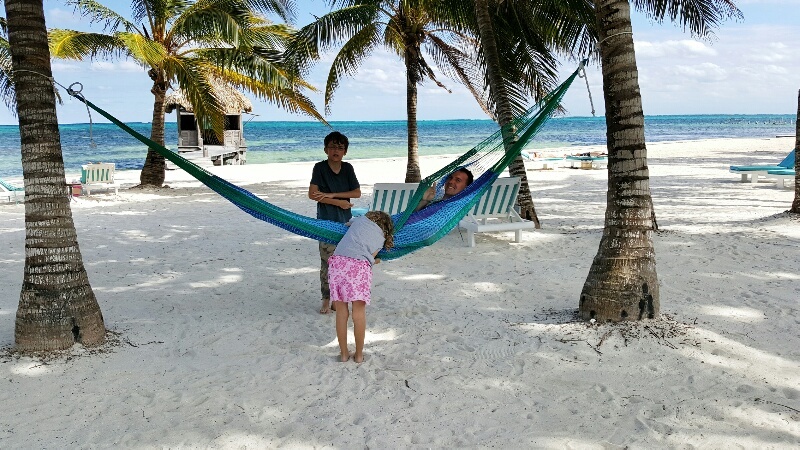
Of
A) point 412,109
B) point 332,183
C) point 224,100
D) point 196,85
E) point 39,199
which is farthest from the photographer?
point 224,100

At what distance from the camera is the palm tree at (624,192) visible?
3.29 m

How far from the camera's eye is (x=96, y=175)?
954 cm

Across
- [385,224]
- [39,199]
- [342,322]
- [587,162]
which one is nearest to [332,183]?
[385,224]

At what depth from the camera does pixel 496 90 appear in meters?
6.34

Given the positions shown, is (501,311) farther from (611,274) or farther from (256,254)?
(256,254)

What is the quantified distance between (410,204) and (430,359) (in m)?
0.88

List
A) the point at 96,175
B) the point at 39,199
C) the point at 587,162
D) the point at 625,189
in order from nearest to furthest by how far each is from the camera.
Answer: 1. the point at 39,199
2. the point at 625,189
3. the point at 96,175
4. the point at 587,162

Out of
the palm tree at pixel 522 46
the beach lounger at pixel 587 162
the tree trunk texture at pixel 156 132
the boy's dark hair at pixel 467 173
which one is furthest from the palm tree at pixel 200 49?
the beach lounger at pixel 587 162

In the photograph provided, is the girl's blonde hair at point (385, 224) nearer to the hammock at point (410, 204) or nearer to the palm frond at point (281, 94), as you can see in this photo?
the hammock at point (410, 204)

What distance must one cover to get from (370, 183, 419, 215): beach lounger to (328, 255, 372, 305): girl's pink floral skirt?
112 inches

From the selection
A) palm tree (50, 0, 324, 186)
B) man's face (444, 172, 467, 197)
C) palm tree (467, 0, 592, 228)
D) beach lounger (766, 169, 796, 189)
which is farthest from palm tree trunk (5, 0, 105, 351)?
beach lounger (766, 169, 796, 189)

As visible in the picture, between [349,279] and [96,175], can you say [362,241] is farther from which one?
[96,175]

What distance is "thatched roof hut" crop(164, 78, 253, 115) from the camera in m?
16.2

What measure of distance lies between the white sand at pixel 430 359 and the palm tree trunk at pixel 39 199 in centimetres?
17
